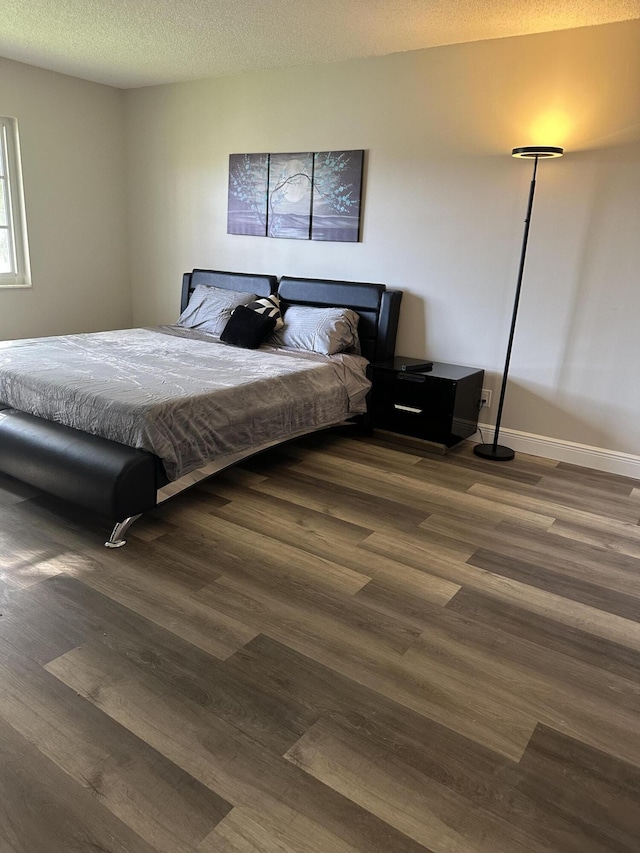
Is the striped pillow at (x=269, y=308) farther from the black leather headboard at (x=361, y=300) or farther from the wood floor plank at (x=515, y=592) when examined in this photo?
the wood floor plank at (x=515, y=592)

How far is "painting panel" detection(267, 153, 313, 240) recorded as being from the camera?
4.36 metres

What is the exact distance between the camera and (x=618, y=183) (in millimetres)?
3273

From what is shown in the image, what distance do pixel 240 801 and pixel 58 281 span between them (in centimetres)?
478

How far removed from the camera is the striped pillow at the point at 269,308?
13.6ft

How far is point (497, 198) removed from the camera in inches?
144

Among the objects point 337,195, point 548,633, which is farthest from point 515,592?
point 337,195

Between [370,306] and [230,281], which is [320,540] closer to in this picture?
[370,306]

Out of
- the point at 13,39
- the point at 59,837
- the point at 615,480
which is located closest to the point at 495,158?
the point at 615,480

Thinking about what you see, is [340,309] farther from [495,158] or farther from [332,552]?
[332,552]

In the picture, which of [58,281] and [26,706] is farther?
[58,281]

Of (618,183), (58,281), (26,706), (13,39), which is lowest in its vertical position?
(26,706)

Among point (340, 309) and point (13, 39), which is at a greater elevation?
point (13, 39)

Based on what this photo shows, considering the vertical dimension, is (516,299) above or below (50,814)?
above

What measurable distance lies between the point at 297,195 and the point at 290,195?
64mm
